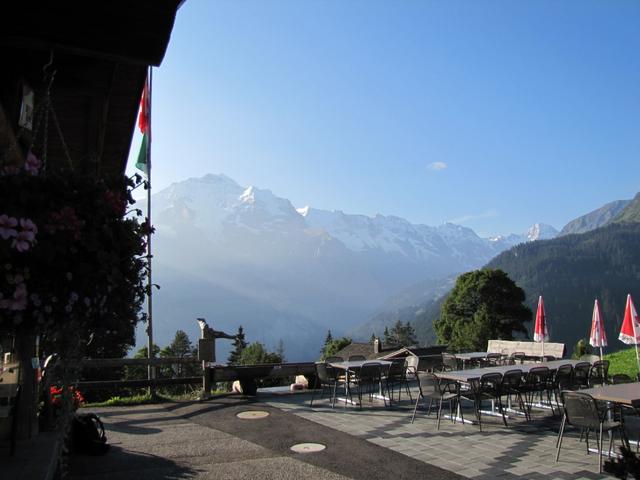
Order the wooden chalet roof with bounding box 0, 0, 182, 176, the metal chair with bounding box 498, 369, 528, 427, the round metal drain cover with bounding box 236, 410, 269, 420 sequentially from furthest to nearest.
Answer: the round metal drain cover with bounding box 236, 410, 269, 420 → the metal chair with bounding box 498, 369, 528, 427 → the wooden chalet roof with bounding box 0, 0, 182, 176

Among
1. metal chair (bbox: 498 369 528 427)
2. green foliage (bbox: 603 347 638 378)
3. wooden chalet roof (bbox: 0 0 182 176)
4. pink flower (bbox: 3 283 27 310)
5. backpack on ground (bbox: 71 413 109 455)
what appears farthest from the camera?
green foliage (bbox: 603 347 638 378)

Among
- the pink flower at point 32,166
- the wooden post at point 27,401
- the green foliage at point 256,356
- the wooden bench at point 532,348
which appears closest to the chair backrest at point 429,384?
the wooden post at point 27,401

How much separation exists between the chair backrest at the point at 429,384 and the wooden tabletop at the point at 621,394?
2562mm

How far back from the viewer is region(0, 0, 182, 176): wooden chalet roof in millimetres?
2928

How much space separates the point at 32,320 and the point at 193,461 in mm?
4621

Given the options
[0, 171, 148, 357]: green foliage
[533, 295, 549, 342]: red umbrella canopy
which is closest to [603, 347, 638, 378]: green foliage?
[533, 295, 549, 342]: red umbrella canopy

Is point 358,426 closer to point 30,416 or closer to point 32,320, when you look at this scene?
point 30,416

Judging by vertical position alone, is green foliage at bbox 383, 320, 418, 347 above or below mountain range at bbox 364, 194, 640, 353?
below

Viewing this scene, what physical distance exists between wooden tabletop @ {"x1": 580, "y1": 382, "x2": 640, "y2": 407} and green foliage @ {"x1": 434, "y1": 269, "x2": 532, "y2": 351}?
35.9 m

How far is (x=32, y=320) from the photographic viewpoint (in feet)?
8.32

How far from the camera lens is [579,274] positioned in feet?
525

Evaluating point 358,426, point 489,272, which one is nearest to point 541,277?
point 489,272

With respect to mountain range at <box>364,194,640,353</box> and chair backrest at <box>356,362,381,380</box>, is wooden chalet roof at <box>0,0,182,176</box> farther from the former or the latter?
mountain range at <box>364,194,640,353</box>

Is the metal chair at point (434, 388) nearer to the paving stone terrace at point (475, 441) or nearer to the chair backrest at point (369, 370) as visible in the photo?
the paving stone terrace at point (475, 441)
